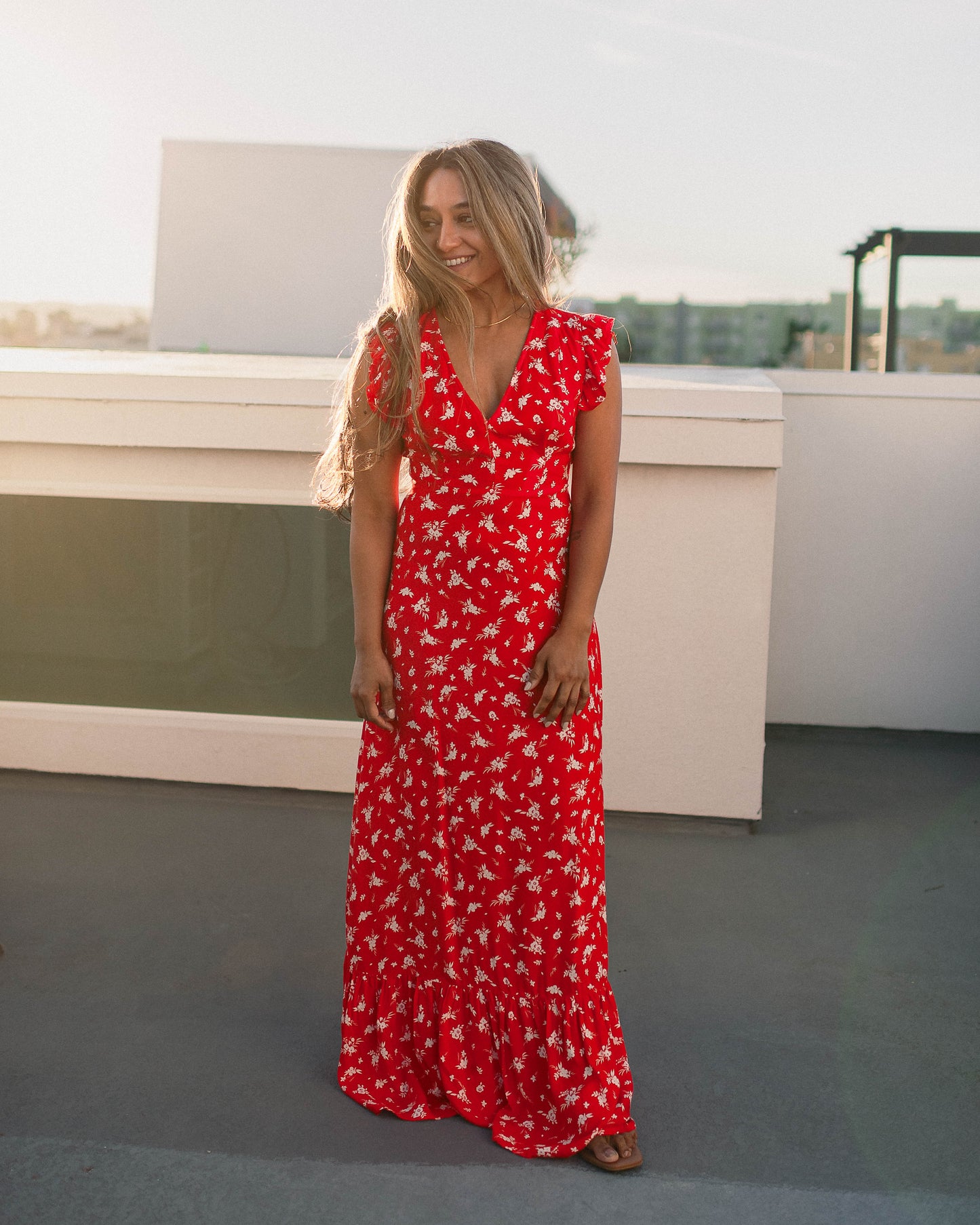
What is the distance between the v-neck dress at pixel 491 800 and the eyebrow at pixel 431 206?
220mm

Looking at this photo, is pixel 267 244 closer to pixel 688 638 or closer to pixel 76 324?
pixel 688 638

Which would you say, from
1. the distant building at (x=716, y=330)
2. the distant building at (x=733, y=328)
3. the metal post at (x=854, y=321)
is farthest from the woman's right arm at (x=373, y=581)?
the distant building at (x=716, y=330)

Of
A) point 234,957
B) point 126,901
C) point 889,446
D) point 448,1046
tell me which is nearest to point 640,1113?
point 448,1046

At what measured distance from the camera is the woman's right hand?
2.38 meters

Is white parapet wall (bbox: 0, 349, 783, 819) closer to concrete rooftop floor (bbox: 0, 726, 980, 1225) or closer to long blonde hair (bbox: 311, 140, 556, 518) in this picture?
concrete rooftop floor (bbox: 0, 726, 980, 1225)

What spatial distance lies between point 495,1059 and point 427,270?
161cm

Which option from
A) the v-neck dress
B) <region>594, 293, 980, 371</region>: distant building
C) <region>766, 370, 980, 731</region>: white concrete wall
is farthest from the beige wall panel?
<region>594, 293, 980, 371</region>: distant building

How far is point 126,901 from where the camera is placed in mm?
3562

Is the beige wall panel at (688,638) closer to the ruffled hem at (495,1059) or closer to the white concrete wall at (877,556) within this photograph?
the white concrete wall at (877,556)

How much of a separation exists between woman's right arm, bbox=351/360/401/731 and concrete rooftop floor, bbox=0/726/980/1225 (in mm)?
899

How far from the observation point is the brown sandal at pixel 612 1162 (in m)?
2.26

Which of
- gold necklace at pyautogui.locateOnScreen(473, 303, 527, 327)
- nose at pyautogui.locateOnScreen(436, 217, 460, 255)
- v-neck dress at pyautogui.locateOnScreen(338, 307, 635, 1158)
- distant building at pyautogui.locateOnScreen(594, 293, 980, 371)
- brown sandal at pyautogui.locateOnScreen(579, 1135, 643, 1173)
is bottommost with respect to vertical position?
brown sandal at pyautogui.locateOnScreen(579, 1135, 643, 1173)

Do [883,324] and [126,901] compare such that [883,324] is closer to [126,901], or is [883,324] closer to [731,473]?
[731,473]

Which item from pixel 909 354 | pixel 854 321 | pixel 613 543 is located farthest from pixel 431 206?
pixel 909 354
